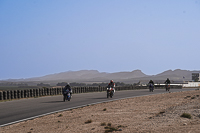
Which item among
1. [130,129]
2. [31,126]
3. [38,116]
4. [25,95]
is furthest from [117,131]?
[25,95]

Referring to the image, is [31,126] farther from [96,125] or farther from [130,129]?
[130,129]

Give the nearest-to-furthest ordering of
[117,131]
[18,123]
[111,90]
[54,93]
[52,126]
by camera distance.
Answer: [117,131] < [52,126] < [18,123] < [111,90] < [54,93]

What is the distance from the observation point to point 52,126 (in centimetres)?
1184

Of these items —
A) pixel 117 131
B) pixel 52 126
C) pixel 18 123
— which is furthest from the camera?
pixel 18 123

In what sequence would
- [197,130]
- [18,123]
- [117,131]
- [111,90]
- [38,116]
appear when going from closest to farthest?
[197,130], [117,131], [18,123], [38,116], [111,90]

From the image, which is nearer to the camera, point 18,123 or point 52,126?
point 52,126

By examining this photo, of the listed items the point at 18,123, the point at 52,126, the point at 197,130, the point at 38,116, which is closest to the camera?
the point at 197,130

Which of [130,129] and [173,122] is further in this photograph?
[173,122]

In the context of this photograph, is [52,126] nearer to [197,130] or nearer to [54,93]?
[197,130]

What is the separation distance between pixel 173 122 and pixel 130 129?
1.84 metres

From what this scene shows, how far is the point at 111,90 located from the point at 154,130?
18612 mm

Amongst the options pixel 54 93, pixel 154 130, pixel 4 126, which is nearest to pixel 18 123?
pixel 4 126

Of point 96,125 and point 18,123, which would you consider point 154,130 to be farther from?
point 18,123

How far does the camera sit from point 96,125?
450 inches
